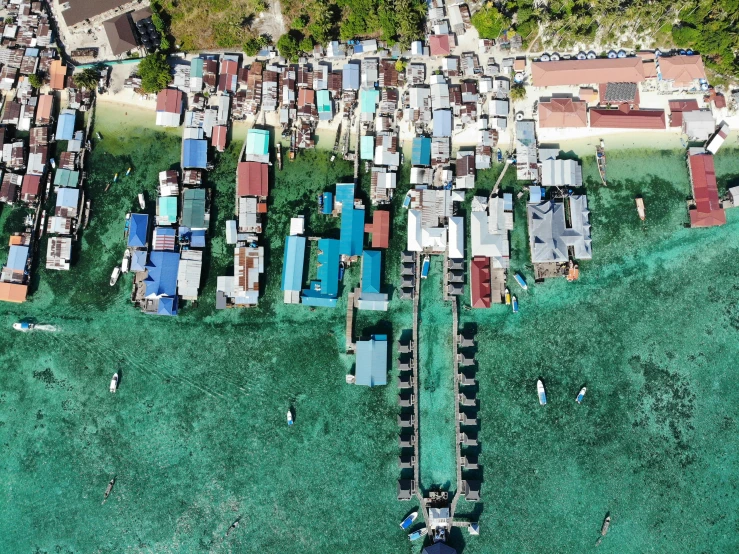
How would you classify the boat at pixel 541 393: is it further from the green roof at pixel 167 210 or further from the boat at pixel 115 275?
the boat at pixel 115 275

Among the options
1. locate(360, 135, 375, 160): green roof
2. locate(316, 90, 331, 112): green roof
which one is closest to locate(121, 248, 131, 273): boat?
locate(316, 90, 331, 112): green roof

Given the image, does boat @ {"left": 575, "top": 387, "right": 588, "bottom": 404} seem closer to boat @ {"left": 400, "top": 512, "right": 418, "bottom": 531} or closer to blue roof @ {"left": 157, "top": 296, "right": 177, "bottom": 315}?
boat @ {"left": 400, "top": 512, "right": 418, "bottom": 531}

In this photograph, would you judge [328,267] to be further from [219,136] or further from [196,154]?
[196,154]

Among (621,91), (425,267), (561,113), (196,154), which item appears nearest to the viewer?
(425,267)

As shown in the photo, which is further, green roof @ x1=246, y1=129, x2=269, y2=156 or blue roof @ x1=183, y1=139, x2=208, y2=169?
green roof @ x1=246, y1=129, x2=269, y2=156

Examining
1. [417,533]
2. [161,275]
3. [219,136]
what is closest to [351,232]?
[219,136]

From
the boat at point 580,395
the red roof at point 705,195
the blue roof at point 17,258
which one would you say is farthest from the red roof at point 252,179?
the red roof at point 705,195
